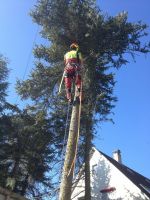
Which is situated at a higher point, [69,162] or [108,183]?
[108,183]

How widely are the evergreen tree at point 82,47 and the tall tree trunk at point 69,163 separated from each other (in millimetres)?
5747

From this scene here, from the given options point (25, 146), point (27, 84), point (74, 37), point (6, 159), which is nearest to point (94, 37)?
point (74, 37)

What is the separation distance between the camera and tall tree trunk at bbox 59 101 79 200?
9392 millimetres

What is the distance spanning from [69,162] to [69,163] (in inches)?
1.2

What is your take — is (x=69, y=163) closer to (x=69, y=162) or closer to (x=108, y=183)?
(x=69, y=162)

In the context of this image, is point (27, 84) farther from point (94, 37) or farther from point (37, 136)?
point (94, 37)

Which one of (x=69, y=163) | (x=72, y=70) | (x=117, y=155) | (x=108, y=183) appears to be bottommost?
(x=69, y=163)

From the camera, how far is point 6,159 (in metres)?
19.3

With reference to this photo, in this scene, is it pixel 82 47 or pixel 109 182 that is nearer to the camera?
pixel 82 47

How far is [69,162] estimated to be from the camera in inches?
395

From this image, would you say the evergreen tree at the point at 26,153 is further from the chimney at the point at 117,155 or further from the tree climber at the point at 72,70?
the chimney at the point at 117,155

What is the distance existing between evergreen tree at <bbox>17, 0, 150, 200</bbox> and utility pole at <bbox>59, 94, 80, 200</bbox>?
5704mm

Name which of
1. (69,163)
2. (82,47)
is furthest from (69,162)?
(82,47)

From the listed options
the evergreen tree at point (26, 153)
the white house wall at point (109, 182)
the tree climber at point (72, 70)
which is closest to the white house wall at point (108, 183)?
the white house wall at point (109, 182)
